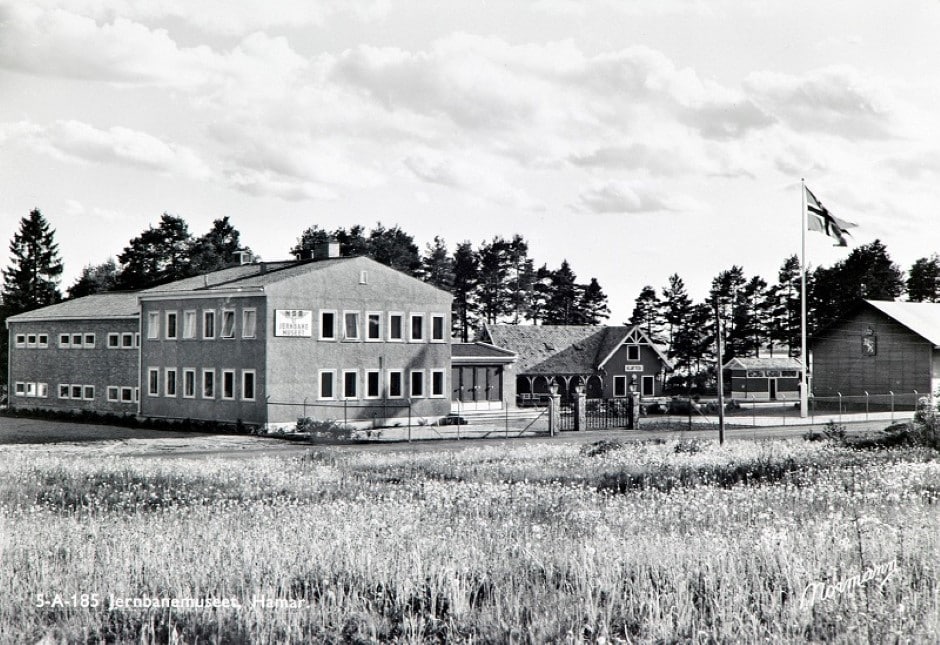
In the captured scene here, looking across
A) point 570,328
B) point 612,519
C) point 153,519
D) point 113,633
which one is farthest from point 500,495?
point 570,328

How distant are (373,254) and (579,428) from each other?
47757 mm

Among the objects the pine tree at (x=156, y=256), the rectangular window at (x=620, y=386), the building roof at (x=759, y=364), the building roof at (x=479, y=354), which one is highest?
the pine tree at (x=156, y=256)

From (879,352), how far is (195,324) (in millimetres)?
43454

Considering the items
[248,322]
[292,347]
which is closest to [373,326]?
[292,347]

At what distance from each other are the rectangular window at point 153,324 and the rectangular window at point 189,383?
10.7 ft

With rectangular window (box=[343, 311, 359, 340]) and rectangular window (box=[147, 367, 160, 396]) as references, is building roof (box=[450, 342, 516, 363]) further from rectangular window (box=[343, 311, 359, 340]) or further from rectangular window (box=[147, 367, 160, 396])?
rectangular window (box=[147, 367, 160, 396])

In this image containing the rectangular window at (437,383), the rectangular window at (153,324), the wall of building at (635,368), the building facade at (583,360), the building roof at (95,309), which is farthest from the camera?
the wall of building at (635,368)

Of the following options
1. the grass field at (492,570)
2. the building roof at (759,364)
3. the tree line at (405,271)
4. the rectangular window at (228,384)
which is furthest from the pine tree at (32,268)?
the grass field at (492,570)

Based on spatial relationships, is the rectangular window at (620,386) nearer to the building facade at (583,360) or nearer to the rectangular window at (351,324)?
the building facade at (583,360)

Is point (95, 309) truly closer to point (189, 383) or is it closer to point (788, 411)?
point (189, 383)

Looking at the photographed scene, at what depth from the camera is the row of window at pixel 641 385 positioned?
6494 cm

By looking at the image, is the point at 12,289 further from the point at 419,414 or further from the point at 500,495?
the point at 500,495

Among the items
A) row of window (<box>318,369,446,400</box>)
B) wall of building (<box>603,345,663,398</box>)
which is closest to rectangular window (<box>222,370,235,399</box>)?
row of window (<box>318,369,446,400</box>)

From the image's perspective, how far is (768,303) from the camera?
88.8m
